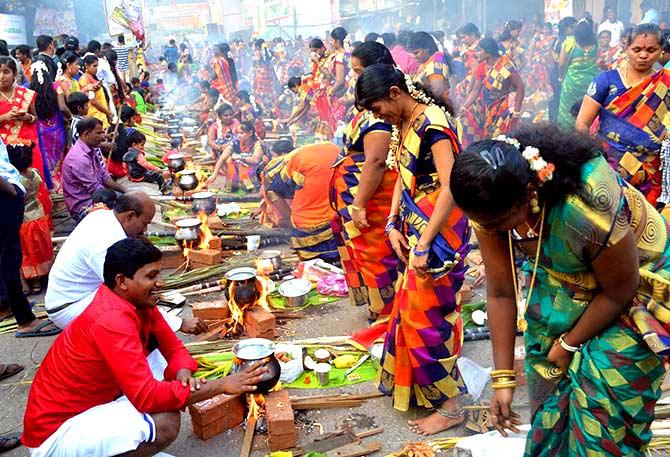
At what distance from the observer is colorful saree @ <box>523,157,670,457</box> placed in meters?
1.97

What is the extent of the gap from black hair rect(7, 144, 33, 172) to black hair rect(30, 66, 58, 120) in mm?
2336

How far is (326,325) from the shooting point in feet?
16.7

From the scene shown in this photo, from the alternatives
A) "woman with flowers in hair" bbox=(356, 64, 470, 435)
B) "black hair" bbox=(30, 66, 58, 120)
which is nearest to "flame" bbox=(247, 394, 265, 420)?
"woman with flowers in hair" bbox=(356, 64, 470, 435)

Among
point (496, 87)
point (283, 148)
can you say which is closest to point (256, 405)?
point (283, 148)

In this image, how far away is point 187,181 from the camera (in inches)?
335

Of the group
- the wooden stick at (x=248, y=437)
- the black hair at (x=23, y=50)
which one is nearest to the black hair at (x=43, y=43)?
the black hair at (x=23, y=50)

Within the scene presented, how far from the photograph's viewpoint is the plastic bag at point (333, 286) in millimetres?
5648

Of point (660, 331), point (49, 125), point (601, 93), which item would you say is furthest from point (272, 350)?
point (49, 125)

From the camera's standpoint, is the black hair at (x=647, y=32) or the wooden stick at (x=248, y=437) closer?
the wooden stick at (x=248, y=437)

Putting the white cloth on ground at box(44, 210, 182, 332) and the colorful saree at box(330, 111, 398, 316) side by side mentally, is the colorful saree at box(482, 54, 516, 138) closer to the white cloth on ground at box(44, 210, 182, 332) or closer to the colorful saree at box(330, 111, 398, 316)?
the colorful saree at box(330, 111, 398, 316)

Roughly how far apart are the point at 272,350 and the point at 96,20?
38.6 meters

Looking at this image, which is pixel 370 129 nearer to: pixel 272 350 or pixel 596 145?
pixel 272 350

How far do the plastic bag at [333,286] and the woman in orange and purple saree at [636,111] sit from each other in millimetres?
2479

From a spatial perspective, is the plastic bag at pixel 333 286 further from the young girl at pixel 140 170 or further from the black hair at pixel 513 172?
the young girl at pixel 140 170
